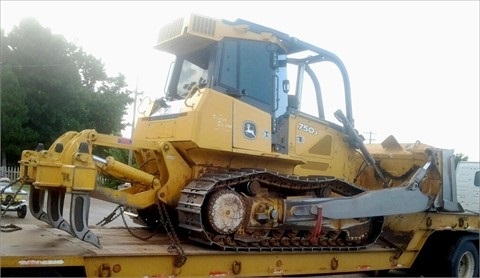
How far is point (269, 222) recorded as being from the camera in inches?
264

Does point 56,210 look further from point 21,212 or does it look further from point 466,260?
point 21,212

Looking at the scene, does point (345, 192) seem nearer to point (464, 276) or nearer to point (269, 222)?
point (269, 222)

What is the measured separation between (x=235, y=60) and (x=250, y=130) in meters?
1.04

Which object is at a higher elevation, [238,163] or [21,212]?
[238,163]

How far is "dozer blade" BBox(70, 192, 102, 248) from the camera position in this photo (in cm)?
558

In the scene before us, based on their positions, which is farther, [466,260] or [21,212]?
[21,212]

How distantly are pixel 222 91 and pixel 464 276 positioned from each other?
6.01 metres

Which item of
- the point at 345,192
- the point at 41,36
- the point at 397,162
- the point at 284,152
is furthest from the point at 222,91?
the point at 41,36

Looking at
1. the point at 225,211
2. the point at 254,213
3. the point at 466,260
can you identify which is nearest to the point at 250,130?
the point at 254,213

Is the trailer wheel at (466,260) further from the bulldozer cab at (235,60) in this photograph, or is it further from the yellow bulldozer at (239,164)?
the bulldozer cab at (235,60)

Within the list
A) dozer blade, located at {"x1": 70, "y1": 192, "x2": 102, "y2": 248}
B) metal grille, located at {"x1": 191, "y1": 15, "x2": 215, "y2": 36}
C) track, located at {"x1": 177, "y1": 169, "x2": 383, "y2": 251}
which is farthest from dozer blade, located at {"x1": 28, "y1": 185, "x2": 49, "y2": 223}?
metal grille, located at {"x1": 191, "y1": 15, "x2": 215, "y2": 36}

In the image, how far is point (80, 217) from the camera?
5637 mm

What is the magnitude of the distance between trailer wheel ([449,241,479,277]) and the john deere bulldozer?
3.23 ft

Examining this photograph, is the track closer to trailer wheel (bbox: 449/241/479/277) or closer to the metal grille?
the metal grille
